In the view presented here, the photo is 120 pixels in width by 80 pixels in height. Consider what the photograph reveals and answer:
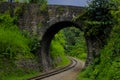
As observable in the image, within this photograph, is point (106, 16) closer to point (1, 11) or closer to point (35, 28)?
point (35, 28)

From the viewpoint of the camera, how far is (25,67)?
24.2 metres

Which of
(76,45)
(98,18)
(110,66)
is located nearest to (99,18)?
(98,18)

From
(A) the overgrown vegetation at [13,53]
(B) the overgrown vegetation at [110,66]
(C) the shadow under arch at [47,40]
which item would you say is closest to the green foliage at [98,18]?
(C) the shadow under arch at [47,40]

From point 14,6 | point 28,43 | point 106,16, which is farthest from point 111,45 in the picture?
point 14,6

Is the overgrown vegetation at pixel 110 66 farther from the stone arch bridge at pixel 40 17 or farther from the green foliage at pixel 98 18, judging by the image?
the stone arch bridge at pixel 40 17

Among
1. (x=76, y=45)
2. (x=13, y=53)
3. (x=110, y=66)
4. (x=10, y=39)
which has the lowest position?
(x=76, y=45)

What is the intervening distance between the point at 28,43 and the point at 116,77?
14146 mm

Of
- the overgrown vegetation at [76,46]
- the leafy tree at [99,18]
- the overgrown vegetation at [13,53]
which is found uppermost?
the leafy tree at [99,18]

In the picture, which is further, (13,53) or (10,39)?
(10,39)

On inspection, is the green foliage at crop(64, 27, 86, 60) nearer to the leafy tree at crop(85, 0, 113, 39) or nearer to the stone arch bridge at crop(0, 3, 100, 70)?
the stone arch bridge at crop(0, 3, 100, 70)

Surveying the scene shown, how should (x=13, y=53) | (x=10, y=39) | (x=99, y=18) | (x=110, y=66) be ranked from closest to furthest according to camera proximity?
(x=110, y=66) < (x=13, y=53) < (x=10, y=39) < (x=99, y=18)

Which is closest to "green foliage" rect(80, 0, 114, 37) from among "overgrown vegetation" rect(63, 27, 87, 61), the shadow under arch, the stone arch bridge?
the stone arch bridge

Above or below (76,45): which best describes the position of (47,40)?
above

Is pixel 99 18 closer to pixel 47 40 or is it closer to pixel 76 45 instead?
pixel 47 40
